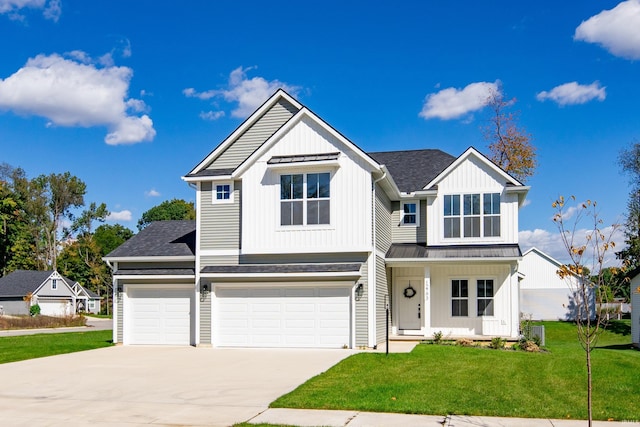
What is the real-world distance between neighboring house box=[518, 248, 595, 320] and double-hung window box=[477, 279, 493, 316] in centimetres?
1875

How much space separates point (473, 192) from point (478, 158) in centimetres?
126

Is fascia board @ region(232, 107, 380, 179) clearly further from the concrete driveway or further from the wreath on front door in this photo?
the wreath on front door

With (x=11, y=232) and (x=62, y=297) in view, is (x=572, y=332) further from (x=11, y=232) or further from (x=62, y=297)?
(x=11, y=232)

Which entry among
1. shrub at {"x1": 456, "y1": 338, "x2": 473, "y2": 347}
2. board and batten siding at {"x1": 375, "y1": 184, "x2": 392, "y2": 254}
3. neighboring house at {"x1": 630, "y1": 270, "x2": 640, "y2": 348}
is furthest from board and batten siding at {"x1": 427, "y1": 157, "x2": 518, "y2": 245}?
neighboring house at {"x1": 630, "y1": 270, "x2": 640, "y2": 348}

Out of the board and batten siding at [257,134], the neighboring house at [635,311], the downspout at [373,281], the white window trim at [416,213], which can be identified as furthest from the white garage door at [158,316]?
the neighboring house at [635,311]

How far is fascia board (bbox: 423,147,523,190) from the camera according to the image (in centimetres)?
2311

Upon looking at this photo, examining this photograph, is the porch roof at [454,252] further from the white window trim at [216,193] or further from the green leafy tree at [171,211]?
the green leafy tree at [171,211]

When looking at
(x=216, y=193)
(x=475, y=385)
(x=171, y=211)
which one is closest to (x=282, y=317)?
(x=216, y=193)

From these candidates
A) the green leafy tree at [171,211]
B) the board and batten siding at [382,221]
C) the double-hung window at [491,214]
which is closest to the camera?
the board and batten siding at [382,221]

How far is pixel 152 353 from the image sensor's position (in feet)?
64.5

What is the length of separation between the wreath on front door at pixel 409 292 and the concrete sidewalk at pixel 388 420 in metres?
14.2

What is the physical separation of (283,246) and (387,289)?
4775 millimetres

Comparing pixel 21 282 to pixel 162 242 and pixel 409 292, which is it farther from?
pixel 409 292

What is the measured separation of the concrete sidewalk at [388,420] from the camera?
9.53 m
